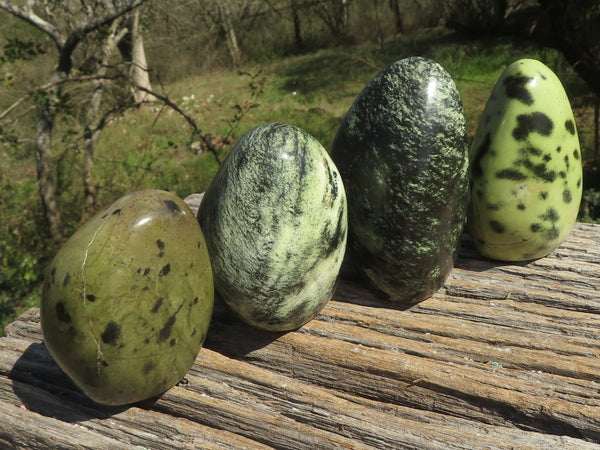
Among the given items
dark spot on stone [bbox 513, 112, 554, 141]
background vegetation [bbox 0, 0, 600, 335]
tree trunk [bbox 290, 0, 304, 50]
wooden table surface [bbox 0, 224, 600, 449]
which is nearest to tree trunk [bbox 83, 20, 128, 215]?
background vegetation [bbox 0, 0, 600, 335]

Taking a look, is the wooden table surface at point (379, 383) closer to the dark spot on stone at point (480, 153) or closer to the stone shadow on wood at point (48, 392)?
the stone shadow on wood at point (48, 392)

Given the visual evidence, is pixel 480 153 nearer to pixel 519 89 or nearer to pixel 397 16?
pixel 519 89

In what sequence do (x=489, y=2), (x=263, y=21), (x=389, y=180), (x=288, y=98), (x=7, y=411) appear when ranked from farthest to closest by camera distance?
(x=263, y=21) → (x=489, y=2) → (x=288, y=98) → (x=7, y=411) → (x=389, y=180)

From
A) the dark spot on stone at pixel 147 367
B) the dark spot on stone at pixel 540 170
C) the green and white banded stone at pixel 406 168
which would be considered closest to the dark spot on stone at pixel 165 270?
the dark spot on stone at pixel 147 367

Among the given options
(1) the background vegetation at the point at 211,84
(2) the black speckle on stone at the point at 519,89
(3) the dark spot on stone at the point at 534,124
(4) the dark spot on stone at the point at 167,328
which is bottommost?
(1) the background vegetation at the point at 211,84

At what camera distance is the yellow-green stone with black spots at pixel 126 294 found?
1355mm

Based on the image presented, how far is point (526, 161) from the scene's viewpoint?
1.74m

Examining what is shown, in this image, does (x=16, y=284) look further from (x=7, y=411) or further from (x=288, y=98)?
(x=288, y=98)

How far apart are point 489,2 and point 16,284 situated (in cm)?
687

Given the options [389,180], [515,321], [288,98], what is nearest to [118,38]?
[288,98]

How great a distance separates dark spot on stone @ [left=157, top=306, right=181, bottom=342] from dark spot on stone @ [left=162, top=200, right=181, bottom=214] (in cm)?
27

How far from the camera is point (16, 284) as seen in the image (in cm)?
393

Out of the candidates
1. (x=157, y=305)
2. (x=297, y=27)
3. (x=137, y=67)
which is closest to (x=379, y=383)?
(x=157, y=305)

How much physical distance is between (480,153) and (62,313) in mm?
1416
